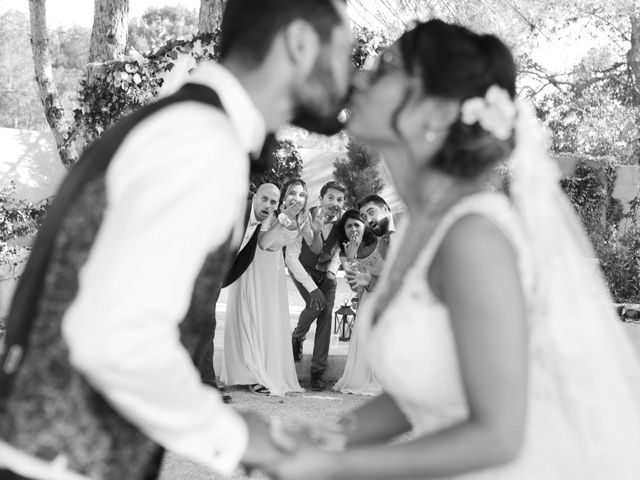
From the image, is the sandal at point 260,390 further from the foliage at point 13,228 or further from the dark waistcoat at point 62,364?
the dark waistcoat at point 62,364

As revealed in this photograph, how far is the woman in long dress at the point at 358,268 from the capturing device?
29.5 ft

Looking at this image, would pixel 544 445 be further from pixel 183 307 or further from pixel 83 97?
pixel 83 97

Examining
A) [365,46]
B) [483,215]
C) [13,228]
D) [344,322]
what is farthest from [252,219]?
[483,215]

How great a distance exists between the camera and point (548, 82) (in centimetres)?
2164

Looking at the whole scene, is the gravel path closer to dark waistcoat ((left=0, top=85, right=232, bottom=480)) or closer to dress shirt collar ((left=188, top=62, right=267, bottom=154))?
dress shirt collar ((left=188, top=62, right=267, bottom=154))

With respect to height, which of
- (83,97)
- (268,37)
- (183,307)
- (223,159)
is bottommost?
(183,307)

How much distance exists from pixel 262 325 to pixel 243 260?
774 millimetres

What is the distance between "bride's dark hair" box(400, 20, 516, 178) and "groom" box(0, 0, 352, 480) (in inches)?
17.4

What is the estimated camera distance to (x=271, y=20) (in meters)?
1.75

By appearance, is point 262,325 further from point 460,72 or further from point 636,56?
point 636,56

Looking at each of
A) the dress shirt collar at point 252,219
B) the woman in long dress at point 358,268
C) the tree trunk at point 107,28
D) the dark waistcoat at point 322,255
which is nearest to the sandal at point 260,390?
the woman in long dress at point 358,268

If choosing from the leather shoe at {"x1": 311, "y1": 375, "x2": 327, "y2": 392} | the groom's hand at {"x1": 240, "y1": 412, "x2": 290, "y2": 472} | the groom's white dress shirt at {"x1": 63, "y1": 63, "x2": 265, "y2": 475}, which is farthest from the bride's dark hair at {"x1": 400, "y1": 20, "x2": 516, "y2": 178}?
the leather shoe at {"x1": 311, "y1": 375, "x2": 327, "y2": 392}

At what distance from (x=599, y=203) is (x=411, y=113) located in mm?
18487

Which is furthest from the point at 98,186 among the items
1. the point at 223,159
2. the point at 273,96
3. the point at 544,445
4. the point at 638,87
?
the point at 638,87
